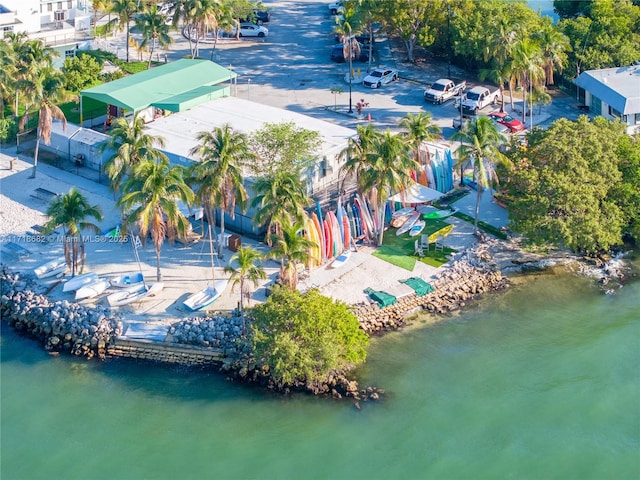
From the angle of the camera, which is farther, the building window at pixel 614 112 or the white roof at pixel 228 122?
the building window at pixel 614 112

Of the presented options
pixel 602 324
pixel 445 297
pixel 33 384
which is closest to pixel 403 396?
pixel 445 297

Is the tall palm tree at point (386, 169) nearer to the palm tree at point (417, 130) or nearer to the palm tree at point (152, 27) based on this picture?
the palm tree at point (417, 130)

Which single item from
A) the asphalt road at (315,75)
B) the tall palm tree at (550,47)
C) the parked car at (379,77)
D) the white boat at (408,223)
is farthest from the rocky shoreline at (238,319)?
the parked car at (379,77)

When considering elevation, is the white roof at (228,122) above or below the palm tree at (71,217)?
above

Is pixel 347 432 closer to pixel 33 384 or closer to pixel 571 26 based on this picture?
pixel 33 384

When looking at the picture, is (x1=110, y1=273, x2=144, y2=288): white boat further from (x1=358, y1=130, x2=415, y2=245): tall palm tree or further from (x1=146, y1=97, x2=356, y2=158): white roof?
(x1=358, y1=130, x2=415, y2=245): tall palm tree
